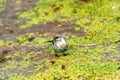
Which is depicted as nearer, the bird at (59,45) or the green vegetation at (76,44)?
the green vegetation at (76,44)

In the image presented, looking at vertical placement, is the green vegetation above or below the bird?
below

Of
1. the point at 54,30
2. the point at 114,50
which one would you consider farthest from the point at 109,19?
the point at 114,50

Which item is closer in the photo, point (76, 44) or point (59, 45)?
point (59, 45)

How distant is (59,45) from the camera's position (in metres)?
31.5

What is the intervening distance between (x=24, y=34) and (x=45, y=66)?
12374 mm

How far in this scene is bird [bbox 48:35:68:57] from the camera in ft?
103

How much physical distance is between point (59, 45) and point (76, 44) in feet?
16.1

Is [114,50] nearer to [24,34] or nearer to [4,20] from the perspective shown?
[24,34]

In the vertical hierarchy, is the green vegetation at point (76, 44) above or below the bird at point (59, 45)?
below

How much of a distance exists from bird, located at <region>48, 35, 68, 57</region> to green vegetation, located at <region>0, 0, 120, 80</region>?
3.03 ft

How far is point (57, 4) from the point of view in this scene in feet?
162

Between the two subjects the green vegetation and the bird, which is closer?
the green vegetation

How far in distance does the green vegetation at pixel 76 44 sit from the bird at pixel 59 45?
36.4 inches

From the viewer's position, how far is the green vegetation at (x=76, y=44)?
2895 centimetres
